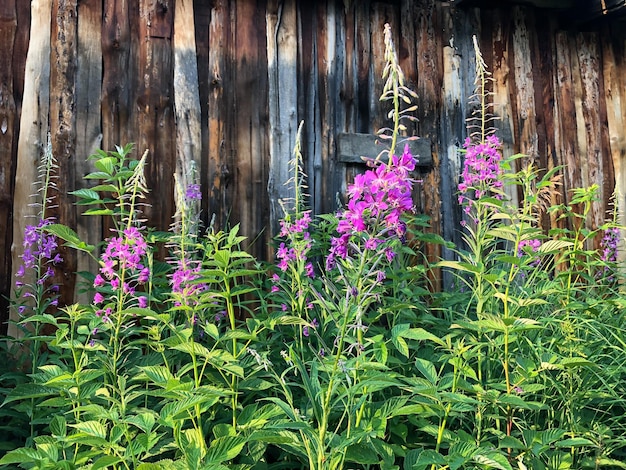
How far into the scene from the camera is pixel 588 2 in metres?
4.64

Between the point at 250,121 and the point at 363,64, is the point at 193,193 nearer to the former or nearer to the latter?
the point at 250,121

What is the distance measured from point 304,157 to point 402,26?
1241mm

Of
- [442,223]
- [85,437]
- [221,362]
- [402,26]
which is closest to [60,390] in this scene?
[85,437]

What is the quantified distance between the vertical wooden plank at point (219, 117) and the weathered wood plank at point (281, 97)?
0.26 m

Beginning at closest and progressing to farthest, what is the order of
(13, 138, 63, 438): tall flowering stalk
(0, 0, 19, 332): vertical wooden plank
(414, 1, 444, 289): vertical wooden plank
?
(13, 138, 63, 438): tall flowering stalk, (0, 0, 19, 332): vertical wooden plank, (414, 1, 444, 289): vertical wooden plank

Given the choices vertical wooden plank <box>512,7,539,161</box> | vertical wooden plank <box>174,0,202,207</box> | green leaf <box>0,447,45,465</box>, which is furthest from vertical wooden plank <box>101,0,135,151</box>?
vertical wooden plank <box>512,7,539,161</box>

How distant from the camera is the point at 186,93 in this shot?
3.72 metres

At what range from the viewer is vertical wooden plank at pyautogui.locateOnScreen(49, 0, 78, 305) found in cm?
344

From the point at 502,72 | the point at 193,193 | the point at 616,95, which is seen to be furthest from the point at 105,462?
the point at 616,95

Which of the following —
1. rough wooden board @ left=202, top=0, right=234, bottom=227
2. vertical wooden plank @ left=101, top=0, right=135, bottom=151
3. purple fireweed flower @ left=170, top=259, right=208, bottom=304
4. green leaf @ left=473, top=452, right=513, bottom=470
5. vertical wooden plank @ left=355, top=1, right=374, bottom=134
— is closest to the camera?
green leaf @ left=473, top=452, right=513, bottom=470

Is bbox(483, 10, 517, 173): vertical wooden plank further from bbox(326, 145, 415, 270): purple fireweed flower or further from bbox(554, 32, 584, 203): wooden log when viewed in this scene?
bbox(326, 145, 415, 270): purple fireweed flower

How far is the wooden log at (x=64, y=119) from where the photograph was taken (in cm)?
344

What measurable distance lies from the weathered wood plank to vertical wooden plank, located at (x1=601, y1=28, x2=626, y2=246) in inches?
105

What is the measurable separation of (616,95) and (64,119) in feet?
13.7
